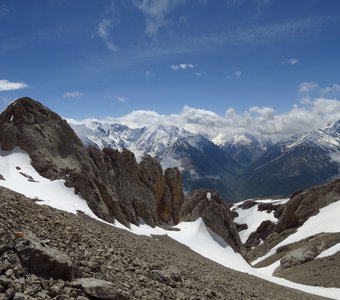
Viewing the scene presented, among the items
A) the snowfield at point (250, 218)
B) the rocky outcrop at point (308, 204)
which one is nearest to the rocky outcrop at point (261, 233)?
the snowfield at point (250, 218)

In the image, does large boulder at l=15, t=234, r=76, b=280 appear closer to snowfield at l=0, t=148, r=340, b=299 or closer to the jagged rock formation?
snowfield at l=0, t=148, r=340, b=299

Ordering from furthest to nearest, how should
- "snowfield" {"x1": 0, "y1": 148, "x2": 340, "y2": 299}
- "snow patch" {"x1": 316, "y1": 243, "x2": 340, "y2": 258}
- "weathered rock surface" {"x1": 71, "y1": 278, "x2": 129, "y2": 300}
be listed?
"snow patch" {"x1": 316, "y1": 243, "x2": 340, "y2": 258}, "snowfield" {"x1": 0, "y1": 148, "x2": 340, "y2": 299}, "weathered rock surface" {"x1": 71, "y1": 278, "x2": 129, "y2": 300}

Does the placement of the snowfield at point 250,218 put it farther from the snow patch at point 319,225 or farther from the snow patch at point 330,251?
the snow patch at point 330,251

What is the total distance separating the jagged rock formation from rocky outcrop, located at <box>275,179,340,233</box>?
45158mm

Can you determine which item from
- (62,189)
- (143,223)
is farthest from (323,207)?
(62,189)

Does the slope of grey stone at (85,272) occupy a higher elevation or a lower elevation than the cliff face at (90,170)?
lower

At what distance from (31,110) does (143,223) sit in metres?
25.2

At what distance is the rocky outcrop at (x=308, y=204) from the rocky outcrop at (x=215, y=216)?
154 feet

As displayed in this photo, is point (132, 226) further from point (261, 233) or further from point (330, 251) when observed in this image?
point (261, 233)

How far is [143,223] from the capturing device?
219 ft

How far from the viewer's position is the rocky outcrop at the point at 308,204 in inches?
4540

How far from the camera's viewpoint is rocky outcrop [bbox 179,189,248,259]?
231 ft

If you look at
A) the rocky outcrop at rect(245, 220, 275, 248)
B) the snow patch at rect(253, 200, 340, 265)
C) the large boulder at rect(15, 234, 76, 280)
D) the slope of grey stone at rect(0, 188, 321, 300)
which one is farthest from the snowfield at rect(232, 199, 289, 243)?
the large boulder at rect(15, 234, 76, 280)

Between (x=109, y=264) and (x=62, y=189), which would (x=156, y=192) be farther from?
(x=109, y=264)
